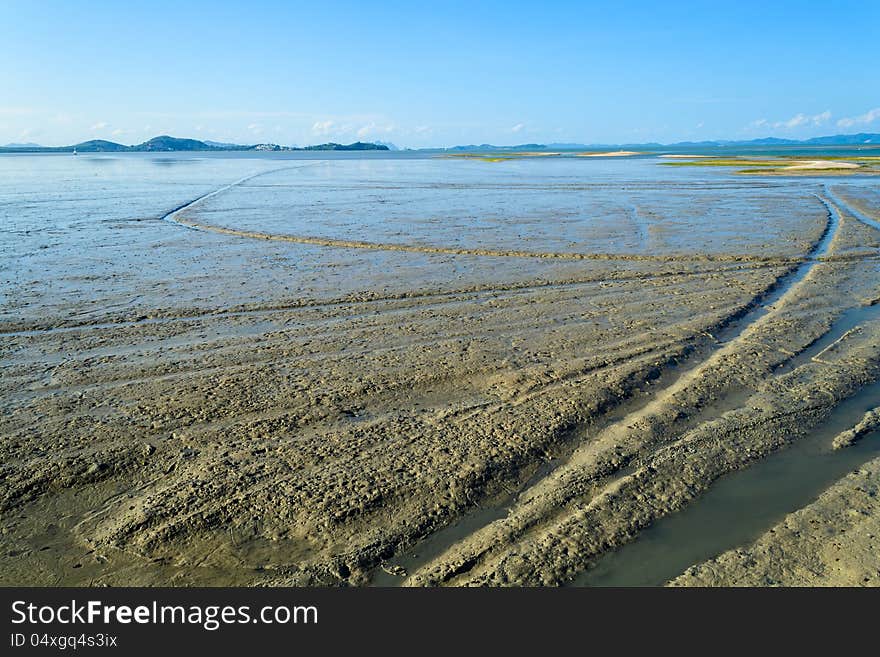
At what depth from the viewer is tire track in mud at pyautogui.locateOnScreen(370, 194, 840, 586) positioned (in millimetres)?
4613

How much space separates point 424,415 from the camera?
6898 millimetres

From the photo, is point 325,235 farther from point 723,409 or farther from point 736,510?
point 736,510

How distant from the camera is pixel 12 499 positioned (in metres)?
5.32

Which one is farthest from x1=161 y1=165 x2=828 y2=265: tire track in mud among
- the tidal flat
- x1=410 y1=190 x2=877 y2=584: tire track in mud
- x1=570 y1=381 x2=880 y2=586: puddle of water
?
x1=570 y1=381 x2=880 y2=586: puddle of water

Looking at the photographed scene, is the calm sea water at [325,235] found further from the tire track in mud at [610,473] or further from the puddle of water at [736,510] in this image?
the puddle of water at [736,510]

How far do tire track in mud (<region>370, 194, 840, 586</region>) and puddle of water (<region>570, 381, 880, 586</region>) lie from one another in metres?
0.67

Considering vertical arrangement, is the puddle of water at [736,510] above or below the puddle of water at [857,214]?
below

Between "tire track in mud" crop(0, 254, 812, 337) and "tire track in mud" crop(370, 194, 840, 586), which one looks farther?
"tire track in mud" crop(0, 254, 812, 337)

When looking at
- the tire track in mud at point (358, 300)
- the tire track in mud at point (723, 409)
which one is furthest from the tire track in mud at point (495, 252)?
the tire track in mud at point (723, 409)

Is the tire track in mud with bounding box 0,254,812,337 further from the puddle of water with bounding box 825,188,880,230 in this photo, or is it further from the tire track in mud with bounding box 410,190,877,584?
the puddle of water with bounding box 825,188,880,230

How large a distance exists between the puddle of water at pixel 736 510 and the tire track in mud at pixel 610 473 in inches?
26.5

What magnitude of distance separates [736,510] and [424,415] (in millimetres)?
3199

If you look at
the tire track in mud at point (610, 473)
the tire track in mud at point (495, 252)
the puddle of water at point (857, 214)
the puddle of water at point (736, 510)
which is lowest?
the puddle of water at point (736, 510)

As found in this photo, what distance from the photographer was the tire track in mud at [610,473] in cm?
461
